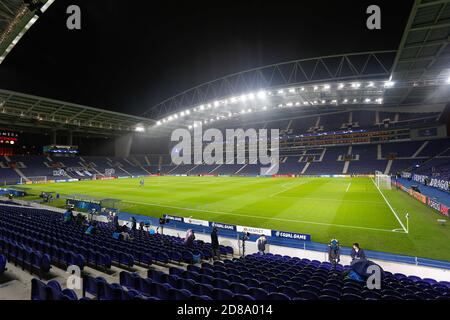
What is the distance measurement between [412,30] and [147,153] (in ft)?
274

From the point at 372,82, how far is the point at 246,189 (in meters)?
27.5

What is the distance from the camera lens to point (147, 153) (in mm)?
91938

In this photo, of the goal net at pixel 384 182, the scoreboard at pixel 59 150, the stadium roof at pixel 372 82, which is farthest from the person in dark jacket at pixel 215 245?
the scoreboard at pixel 59 150

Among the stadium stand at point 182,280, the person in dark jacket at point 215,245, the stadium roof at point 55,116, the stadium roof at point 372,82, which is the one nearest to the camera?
the stadium stand at point 182,280

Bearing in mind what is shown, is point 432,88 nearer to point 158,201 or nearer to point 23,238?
point 158,201

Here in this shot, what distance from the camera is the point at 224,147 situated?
8731 centimetres

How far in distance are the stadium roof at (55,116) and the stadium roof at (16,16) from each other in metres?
29.3

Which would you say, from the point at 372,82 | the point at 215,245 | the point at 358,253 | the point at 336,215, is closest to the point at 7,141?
the point at 215,245

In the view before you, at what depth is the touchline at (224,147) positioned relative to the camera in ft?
264

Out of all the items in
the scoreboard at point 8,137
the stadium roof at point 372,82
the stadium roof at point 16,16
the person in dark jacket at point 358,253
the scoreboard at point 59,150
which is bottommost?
the person in dark jacket at point 358,253

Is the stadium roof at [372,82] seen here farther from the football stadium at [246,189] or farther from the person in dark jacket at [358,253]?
the person in dark jacket at [358,253]

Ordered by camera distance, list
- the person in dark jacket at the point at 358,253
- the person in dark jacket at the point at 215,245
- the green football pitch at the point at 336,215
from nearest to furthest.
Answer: the person in dark jacket at the point at 358,253
the person in dark jacket at the point at 215,245
the green football pitch at the point at 336,215
